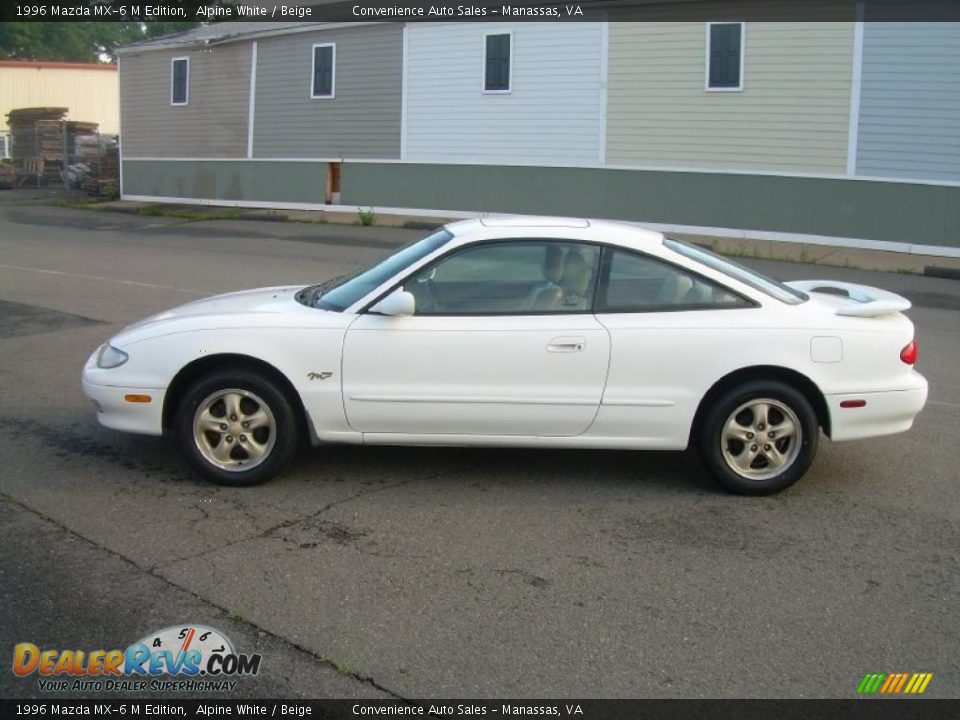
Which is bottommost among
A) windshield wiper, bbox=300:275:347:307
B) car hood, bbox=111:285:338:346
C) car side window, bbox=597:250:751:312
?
car hood, bbox=111:285:338:346

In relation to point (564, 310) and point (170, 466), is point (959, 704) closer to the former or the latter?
point (564, 310)

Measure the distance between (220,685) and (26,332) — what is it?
751 cm

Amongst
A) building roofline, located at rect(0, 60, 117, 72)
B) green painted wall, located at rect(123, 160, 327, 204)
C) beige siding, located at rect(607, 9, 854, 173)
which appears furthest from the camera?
building roofline, located at rect(0, 60, 117, 72)

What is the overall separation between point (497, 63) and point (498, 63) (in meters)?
0.03

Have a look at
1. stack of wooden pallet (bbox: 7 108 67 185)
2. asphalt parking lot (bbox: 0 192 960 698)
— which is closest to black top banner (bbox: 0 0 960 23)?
stack of wooden pallet (bbox: 7 108 67 185)

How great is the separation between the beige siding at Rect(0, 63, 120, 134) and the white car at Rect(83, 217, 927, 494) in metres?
49.2

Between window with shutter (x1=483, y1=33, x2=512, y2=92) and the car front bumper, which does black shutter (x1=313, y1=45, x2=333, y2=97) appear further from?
the car front bumper

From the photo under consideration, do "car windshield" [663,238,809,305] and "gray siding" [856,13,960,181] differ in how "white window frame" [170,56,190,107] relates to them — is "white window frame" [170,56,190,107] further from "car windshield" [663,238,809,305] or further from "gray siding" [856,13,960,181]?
"car windshield" [663,238,809,305]

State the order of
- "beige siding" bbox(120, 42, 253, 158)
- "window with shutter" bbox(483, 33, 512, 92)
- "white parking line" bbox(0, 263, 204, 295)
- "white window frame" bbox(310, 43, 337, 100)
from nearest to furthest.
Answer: "white parking line" bbox(0, 263, 204, 295)
"window with shutter" bbox(483, 33, 512, 92)
"white window frame" bbox(310, 43, 337, 100)
"beige siding" bbox(120, 42, 253, 158)

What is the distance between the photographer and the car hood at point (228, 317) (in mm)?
5750

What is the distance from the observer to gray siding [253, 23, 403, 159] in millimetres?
27266

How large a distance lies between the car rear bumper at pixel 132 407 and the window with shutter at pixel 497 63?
2057 centimetres

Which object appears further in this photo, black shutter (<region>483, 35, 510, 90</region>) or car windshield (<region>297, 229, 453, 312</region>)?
black shutter (<region>483, 35, 510, 90</region>)

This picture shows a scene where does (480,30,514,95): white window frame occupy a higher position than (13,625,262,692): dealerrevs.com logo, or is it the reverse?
(480,30,514,95): white window frame
